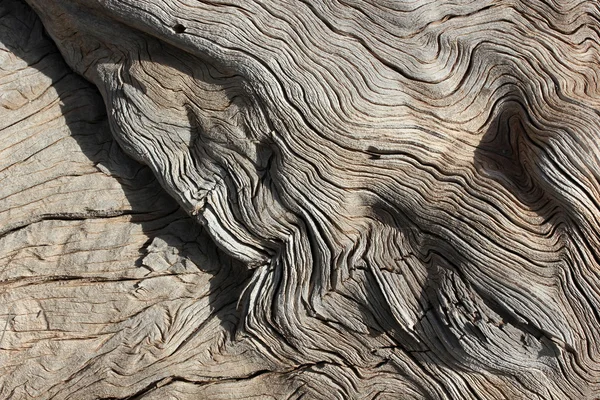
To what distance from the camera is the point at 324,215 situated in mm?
3180

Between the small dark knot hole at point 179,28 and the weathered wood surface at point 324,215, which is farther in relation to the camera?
the small dark knot hole at point 179,28

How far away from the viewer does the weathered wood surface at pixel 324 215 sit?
118 inches

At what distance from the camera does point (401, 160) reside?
3131 millimetres

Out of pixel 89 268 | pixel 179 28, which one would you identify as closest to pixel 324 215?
pixel 179 28

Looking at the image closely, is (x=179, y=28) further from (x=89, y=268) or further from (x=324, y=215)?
(x=89, y=268)

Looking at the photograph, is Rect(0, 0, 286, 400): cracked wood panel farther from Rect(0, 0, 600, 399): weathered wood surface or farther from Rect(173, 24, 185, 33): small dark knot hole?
Rect(173, 24, 185, 33): small dark knot hole

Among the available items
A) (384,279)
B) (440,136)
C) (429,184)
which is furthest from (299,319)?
(440,136)

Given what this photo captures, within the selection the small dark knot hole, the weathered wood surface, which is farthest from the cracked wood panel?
the small dark knot hole

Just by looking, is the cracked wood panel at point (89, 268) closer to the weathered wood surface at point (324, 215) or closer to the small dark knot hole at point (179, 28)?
the weathered wood surface at point (324, 215)

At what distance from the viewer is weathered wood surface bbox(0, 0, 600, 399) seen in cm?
300

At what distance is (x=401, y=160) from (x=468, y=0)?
1021 mm

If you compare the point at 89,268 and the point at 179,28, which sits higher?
the point at 179,28

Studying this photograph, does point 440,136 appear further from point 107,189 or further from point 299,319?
point 107,189

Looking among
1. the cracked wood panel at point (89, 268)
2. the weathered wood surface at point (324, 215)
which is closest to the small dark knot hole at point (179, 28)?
the weathered wood surface at point (324, 215)
